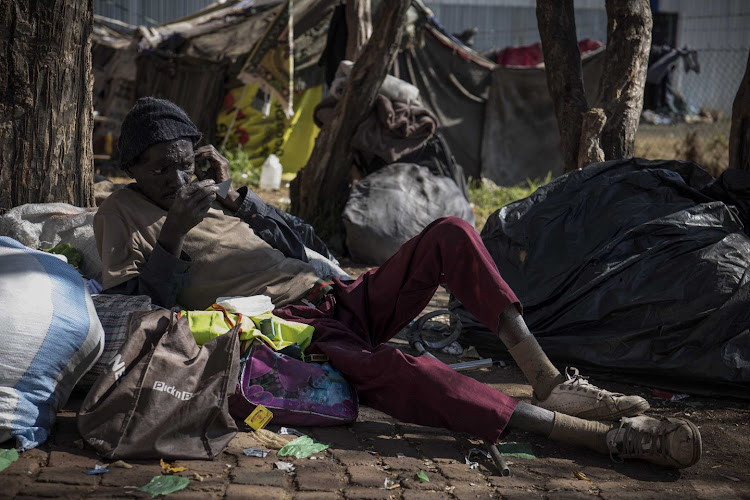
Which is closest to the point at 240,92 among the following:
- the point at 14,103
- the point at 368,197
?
the point at 368,197

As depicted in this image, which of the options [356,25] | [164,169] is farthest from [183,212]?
[356,25]

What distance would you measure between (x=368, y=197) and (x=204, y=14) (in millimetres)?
6285

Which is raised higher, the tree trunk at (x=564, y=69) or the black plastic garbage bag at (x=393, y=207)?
the tree trunk at (x=564, y=69)

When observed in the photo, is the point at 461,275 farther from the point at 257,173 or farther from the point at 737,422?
the point at 257,173

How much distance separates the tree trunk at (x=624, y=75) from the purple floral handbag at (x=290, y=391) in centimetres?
309

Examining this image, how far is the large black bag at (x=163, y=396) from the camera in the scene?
2.39 metres

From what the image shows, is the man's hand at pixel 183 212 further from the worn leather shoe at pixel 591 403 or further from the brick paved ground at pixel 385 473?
the worn leather shoe at pixel 591 403

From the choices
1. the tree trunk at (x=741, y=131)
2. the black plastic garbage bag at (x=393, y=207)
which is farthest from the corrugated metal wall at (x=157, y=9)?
the tree trunk at (x=741, y=131)

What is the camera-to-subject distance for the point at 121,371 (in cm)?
252

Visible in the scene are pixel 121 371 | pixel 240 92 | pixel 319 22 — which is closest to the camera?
pixel 121 371

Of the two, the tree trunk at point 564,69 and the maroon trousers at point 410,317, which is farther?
the tree trunk at point 564,69

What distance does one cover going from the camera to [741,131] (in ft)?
14.7

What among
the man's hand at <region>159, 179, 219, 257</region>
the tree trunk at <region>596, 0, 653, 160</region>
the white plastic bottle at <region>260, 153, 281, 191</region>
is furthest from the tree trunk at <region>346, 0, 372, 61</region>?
the man's hand at <region>159, 179, 219, 257</region>

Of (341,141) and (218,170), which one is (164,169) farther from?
(341,141)
